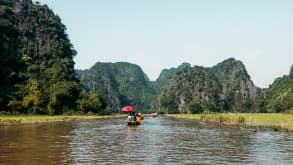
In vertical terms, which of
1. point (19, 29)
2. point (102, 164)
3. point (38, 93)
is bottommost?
point (102, 164)

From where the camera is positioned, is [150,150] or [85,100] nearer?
[150,150]

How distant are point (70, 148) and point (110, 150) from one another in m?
2.82

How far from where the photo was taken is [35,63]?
402 feet

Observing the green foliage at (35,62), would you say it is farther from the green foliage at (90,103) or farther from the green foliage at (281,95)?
the green foliage at (281,95)

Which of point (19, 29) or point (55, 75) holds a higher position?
point (19, 29)

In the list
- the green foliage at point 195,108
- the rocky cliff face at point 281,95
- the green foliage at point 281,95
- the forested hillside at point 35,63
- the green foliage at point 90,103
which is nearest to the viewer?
the forested hillside at point 35,63

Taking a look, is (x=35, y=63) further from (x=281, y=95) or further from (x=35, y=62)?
(x=281, y=95)

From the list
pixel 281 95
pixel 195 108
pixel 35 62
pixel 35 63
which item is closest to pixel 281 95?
pixel 281 95

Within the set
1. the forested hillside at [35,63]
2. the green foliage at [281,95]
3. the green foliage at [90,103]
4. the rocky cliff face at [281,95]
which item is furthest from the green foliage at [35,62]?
the rocky cliff face at [281,95]

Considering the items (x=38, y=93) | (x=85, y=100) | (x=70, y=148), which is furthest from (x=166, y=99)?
(x=70, y=148)

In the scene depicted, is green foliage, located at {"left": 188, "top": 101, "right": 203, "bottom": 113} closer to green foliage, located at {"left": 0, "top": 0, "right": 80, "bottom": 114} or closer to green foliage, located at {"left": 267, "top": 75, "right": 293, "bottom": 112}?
green foliage, located at {"left": 267, "top": 75, "right": 293, "bottom": 112}

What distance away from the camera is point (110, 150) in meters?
26.0

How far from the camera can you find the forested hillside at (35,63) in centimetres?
10075

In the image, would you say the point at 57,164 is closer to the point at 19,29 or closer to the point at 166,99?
the point at 19,29
